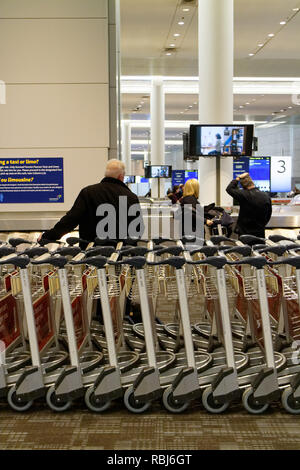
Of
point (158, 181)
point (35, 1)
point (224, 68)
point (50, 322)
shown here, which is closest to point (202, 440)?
point (50, 322)

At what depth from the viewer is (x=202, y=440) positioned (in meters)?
3.31

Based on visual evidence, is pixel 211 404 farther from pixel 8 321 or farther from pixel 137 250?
pixel 8 321

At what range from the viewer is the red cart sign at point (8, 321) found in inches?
159

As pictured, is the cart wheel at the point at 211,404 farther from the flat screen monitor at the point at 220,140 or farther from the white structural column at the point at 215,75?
the white structural column at the point at 215,75

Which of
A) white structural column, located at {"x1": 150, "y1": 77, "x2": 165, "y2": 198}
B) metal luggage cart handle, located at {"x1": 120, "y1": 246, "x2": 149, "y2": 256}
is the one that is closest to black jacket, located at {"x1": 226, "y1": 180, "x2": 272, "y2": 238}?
metal luggage cart handle, located at {"x1": 120, "y1": 246, "x2": 149, "y2": 256}

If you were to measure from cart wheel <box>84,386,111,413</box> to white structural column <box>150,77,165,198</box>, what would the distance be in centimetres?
1863

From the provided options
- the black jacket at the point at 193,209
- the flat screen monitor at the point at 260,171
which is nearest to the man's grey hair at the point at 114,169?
the black jacket at the point at 193,209

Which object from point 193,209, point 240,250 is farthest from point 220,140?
point 240,250

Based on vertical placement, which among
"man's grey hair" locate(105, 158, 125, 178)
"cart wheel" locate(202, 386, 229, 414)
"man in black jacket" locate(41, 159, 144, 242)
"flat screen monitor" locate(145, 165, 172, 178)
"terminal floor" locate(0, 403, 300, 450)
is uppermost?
"flat screen monitor" locate(145, 165, 172, 178)

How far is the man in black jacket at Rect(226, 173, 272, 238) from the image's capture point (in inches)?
267

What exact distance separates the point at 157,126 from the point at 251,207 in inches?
670

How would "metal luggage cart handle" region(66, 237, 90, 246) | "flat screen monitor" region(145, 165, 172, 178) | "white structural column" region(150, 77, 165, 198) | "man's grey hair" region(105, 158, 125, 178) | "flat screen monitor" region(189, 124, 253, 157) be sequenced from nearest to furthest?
"metal luggage cart handle" region(66, 237, 90, 246) → "man's grey hair" region(105, 158, 125, 178) → "flat screen monitor" region(189, 124, 253, 157) → "white structural column" region(150, 77, 165, 198) → "flat screen monitor" region(145, 165, 172, 178)

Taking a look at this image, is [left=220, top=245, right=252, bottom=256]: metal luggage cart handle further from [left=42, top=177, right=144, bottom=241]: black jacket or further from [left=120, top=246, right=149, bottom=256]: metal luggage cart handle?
[left=42, top=177, right=144, bottom=241]: black jacket
